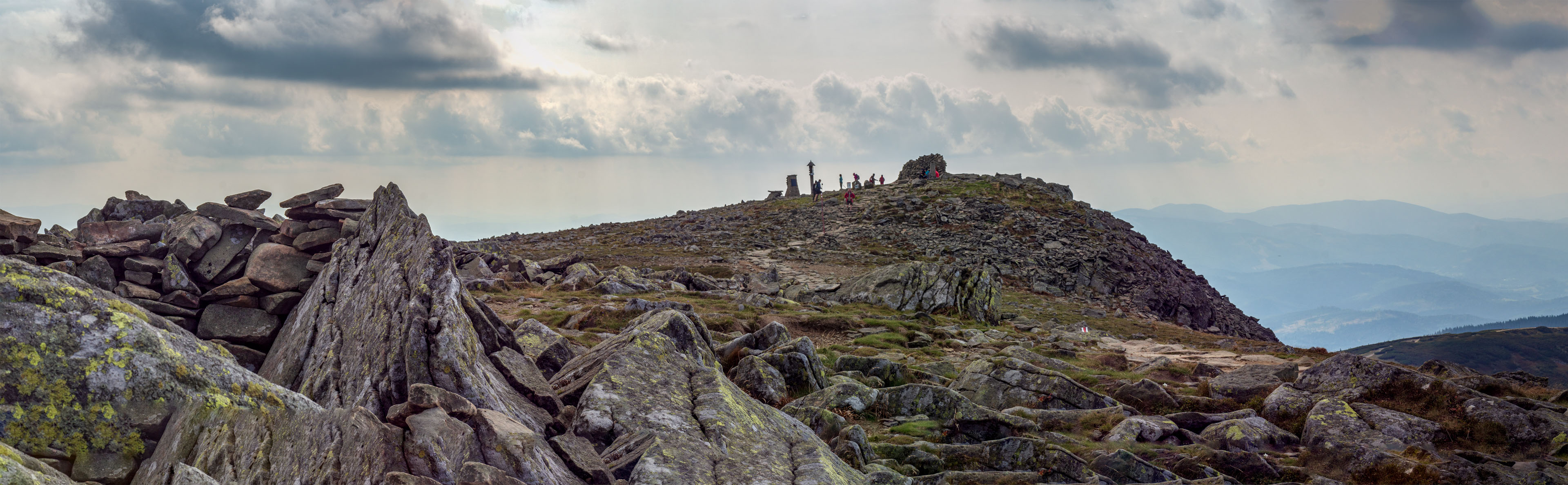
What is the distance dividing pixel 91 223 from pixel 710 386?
17816 millimetres

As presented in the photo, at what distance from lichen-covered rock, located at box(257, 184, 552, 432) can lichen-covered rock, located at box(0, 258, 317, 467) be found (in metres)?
1.85

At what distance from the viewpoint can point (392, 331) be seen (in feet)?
39.5

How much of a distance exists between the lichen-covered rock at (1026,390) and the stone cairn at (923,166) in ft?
276

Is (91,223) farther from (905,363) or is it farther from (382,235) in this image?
(905,363)

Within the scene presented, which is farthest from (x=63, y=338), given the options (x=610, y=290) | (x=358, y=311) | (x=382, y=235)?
(x=610, y=290)

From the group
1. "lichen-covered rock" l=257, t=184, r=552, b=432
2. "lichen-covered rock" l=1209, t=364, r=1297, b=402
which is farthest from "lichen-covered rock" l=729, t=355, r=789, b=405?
"lichen-covered rock" l=1209, t=364, r=1297, b=402

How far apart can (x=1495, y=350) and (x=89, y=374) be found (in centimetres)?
20744

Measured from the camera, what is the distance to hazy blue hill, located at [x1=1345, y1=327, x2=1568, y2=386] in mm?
138125

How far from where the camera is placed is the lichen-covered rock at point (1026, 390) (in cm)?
2050

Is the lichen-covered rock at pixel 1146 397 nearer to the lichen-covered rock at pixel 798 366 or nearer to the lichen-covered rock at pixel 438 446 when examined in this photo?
the lichen-covered rock at pixel 798 366

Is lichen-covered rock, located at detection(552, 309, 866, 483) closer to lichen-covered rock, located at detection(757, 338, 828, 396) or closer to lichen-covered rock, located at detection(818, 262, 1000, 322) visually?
lichen-covered rock, located at detection(757, 338, 828, 396)

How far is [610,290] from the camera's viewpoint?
128ft

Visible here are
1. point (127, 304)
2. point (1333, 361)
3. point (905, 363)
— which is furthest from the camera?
point (905, 363)

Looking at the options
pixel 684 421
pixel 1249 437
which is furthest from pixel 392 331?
pixel 1249 437
